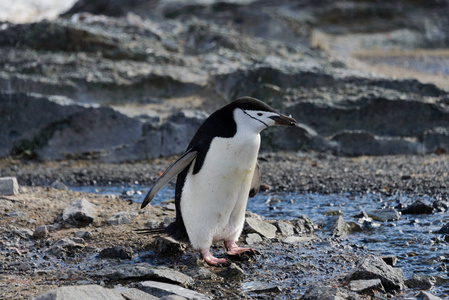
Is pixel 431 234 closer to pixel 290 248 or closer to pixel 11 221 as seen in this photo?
pixel 290 248

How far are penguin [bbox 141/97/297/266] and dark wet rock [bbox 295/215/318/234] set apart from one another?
0.72 metres

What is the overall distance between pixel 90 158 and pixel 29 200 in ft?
10.0

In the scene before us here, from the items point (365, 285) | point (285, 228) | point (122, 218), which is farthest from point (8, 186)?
point (365, 285)

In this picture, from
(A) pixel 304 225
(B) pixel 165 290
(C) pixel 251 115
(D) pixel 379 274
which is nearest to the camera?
(B) pixel 165 290

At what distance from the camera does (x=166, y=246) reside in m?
4.39

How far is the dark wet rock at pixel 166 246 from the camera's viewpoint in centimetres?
439

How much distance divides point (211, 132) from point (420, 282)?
1.70 metres

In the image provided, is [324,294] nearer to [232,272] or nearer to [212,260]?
[232,272]

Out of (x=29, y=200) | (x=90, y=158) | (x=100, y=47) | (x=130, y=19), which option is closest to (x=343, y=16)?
(x=130, y=19)

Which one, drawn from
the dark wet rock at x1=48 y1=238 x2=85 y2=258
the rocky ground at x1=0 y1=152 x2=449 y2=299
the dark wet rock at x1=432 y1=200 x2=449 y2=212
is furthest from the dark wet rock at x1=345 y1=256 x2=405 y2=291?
the dark wet rock at x1=48 y1=238 x2=85 y2=258

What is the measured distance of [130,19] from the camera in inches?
627

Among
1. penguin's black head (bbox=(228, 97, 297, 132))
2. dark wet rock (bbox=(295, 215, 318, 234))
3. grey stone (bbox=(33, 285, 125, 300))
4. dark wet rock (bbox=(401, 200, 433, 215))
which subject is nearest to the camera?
grey stone (bbox=(33, 285, 125, 300))

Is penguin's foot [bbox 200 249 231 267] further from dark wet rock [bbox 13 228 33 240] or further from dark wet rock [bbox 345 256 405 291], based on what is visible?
dark wet rock [bbox 13 228 33 240]

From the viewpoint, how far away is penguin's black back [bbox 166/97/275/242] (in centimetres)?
414
